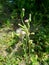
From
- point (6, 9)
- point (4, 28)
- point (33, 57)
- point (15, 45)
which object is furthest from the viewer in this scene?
point (6, 9)

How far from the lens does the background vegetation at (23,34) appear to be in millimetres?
3119

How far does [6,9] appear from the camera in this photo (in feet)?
13.2

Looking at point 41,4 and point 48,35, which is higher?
point 41,4

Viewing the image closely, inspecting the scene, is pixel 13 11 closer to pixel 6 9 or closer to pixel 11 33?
pixel 6 9

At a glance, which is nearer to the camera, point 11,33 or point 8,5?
point 11,33

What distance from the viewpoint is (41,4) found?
151 inches

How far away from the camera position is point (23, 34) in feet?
10.1

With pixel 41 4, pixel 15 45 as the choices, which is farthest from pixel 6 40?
pixel 41 4

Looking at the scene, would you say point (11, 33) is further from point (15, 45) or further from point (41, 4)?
point (41, 4)

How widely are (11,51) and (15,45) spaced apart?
13 centimetres

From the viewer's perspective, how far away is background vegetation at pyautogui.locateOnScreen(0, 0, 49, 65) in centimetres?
312

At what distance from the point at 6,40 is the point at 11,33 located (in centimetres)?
18

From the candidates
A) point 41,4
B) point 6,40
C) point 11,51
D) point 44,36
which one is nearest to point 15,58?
point 11,51

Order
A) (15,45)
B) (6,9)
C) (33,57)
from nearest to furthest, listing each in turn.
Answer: (33,57) < (15,45) < (6,9)
